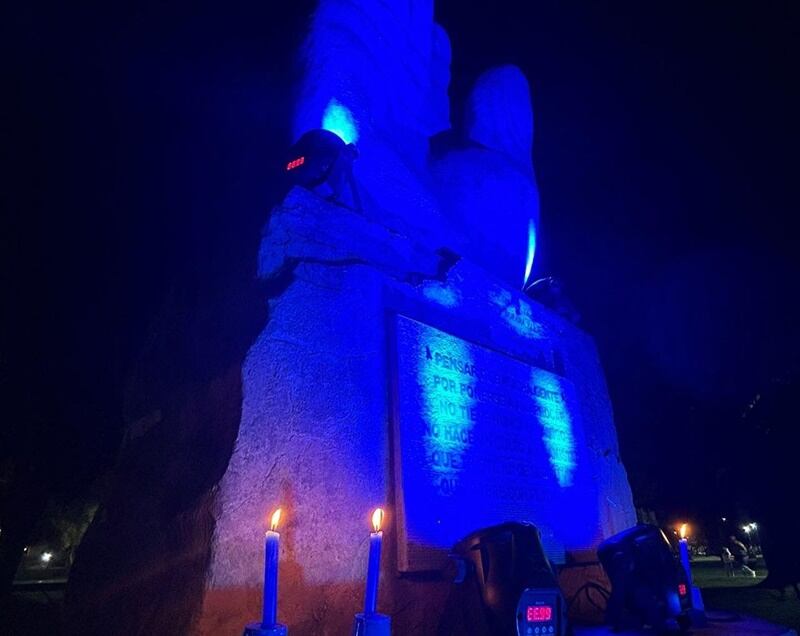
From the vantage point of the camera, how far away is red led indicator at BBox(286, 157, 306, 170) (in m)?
3.95

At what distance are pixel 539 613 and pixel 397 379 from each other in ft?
5.44

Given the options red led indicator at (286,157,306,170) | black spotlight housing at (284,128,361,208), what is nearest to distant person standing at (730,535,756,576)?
black spotlight housing at (284,128,361,208)

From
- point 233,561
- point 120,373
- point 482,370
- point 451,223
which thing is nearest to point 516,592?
point 233,561

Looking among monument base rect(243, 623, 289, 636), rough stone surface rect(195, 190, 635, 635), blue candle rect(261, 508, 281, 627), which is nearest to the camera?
monument base rect(243, 623, 289, 636)

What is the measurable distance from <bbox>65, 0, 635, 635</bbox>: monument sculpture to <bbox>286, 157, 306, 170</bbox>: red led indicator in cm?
31

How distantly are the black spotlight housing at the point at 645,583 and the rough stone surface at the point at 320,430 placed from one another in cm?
110

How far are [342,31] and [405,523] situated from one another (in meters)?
4.66

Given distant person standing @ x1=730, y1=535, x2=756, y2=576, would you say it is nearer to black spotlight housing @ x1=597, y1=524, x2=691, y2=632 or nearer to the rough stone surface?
black spotlight housing @ x1=597, y1=524, x2=691, y2=632

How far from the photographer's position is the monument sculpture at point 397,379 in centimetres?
283

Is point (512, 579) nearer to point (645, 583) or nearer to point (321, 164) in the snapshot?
point (645, 583)

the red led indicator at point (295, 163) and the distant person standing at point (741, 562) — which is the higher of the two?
the red led indicator at point (295, 163)

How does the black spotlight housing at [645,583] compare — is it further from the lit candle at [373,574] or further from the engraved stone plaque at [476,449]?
the lit candle at [373,574]

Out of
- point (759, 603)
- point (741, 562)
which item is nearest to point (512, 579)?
point (759, 603)

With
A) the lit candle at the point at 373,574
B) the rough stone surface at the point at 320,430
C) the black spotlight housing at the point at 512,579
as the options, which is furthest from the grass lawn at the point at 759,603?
the lit candle at the point at 373,574
